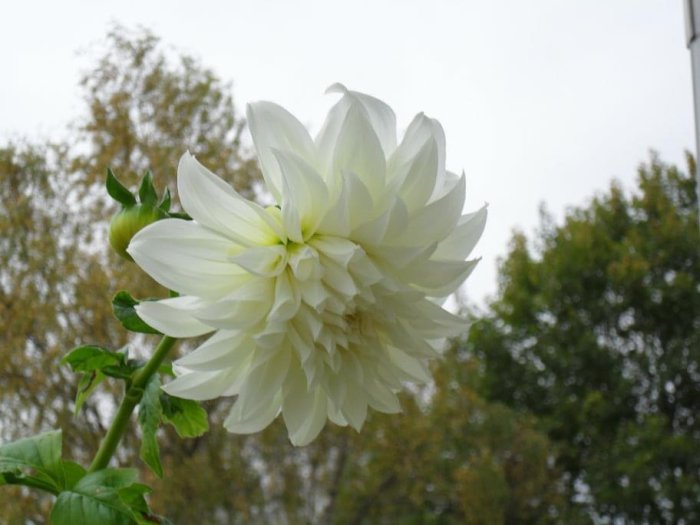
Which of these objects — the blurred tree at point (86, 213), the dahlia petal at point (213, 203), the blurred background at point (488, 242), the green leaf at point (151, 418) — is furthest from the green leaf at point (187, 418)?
the blurred tree at point (86, 213)

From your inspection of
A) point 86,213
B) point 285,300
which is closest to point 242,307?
point 285,300

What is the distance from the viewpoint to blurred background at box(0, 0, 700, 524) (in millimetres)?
6918

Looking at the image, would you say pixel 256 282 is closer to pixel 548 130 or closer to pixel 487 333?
pixel 487 333

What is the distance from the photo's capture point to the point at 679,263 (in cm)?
1138

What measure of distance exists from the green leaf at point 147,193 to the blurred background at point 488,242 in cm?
583

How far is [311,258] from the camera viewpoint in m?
0.41

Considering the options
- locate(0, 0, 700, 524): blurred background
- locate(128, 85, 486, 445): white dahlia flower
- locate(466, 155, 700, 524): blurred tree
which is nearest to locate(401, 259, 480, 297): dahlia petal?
locate(128, 85, 486, 445): white dahlia flower

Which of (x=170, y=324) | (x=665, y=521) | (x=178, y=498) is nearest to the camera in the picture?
(x=170, y=324)

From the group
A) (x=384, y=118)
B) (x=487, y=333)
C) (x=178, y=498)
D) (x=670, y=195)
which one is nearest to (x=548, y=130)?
(x=670, y=195)

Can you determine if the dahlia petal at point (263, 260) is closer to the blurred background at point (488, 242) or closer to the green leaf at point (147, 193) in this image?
the green leaf at point (147, 193)

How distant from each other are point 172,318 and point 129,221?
0.07m

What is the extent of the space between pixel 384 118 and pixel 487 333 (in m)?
11.4

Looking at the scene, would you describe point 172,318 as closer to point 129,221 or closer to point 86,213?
point 129,221

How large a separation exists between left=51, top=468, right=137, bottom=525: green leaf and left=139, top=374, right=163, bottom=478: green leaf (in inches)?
0.8
